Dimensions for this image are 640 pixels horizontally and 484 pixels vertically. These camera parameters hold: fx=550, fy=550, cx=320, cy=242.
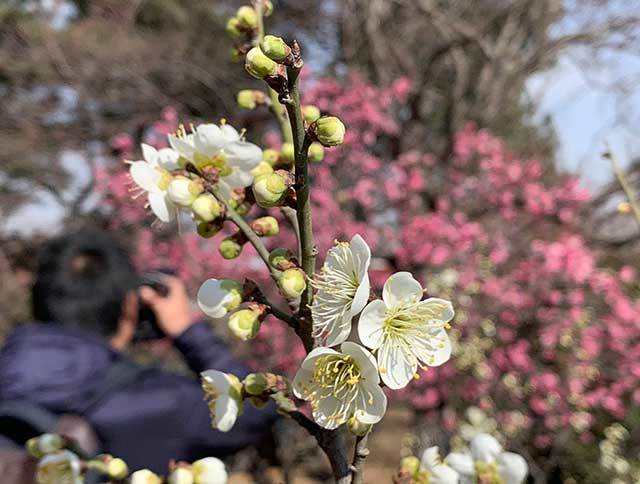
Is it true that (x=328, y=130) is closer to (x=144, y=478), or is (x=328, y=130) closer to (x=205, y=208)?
(x=205, y=208)

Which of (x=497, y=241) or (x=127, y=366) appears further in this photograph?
(x=497, y=241)

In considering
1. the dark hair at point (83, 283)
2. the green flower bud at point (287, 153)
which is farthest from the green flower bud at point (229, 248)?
the dark hair at point (83, 283)

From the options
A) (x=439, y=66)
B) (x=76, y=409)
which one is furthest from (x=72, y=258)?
(x=439, y=66)

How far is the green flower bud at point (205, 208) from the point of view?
22.1 inches

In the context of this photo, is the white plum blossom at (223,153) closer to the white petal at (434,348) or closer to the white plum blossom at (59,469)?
the white petal at (434,348)

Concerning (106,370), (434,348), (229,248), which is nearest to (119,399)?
(106,370)

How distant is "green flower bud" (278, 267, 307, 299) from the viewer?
0.50 metres

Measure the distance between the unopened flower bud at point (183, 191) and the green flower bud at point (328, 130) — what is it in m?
0.16

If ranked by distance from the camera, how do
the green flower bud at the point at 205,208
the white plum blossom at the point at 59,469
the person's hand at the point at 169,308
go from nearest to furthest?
the green flower bud at the point at 205,208
the white plum blossom at the point at 59,469
the person's hand at the point at 169,308

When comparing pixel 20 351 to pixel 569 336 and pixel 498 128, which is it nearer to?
pixel 569 336

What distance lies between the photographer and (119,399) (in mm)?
1159

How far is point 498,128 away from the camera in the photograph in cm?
622

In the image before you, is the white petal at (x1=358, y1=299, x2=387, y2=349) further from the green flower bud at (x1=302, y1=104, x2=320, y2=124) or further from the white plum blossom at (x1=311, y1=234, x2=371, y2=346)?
the green flower bud at (x1=302, y1=104, x2=320, y2=124)

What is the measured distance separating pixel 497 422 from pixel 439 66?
3568 millimetres
